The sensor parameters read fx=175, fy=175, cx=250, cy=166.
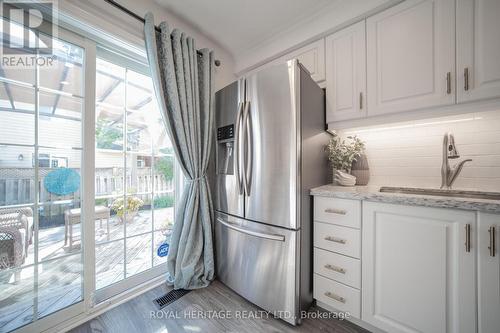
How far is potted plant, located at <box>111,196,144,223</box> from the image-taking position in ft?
4.94

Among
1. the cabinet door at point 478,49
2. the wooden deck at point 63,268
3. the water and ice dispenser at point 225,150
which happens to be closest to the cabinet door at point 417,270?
the cabinet door at point 478,49

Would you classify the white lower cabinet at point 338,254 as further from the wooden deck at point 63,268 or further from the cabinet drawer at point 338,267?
the wooden deck at point 63,268

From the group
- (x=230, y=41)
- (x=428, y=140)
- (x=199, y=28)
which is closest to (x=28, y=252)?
(x=199, y=28)

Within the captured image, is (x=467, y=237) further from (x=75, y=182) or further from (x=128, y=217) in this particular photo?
(x=75, y=182)

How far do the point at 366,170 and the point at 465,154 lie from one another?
0.61 metres

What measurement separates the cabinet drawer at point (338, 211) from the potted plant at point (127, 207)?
1564mm

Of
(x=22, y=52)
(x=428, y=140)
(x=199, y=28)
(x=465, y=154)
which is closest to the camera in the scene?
(x=22, y=52)

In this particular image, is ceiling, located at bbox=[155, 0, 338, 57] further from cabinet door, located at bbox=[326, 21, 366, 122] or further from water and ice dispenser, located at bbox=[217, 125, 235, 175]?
water and ice dispenser, located at bbox=[217, 125, 235, 175]

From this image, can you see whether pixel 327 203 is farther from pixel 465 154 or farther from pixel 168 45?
pixel 168 45

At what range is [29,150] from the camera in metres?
1.09

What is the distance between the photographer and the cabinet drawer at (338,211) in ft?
3.79

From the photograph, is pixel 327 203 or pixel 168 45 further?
pixel 168 45

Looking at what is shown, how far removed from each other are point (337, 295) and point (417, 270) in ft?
1.70

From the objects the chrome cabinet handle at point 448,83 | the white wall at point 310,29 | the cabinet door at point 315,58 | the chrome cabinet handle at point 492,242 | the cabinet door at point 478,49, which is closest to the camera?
the chrome cabinet handle at point 492,242
